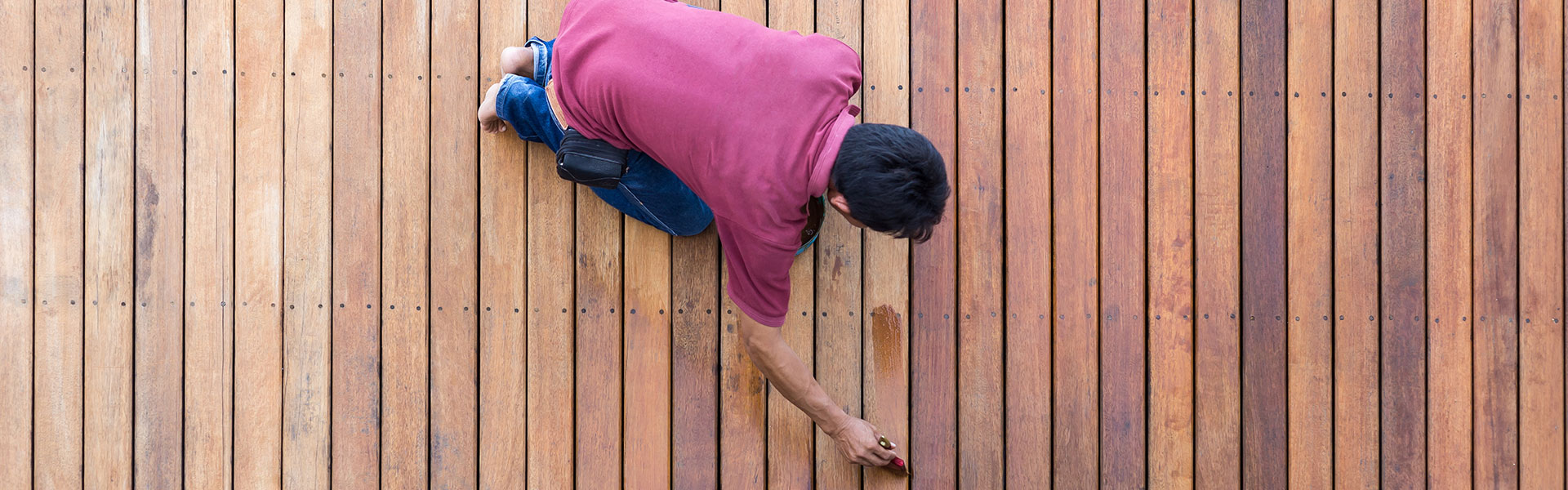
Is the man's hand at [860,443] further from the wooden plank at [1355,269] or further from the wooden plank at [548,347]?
the wooden plank at [1355,269]

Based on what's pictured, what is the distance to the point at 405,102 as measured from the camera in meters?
2.10

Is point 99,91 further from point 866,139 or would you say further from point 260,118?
point 866,139

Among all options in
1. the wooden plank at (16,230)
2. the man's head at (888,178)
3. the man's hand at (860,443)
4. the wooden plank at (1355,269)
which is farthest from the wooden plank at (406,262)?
the wooden plank at (1355,269)

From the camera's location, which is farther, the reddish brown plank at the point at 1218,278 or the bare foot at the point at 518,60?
the reddish brown plank at the point at 1218,278

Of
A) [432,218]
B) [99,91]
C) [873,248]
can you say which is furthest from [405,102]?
[873,248]

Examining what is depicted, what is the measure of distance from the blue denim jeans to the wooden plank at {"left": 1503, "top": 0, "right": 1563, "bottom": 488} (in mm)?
2098

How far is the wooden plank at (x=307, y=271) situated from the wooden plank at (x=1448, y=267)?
2.80 m

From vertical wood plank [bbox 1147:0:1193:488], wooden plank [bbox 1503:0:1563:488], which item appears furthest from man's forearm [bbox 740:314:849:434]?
wooden plank [bbox 1503:0:1563:488]

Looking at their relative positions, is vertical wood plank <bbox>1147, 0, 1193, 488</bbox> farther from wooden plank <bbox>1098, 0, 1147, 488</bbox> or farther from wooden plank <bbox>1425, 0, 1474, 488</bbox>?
wooden plank <bbox>1425, 0, 1474, 488</bbox>

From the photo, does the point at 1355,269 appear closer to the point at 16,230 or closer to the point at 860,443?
the point at 860,443

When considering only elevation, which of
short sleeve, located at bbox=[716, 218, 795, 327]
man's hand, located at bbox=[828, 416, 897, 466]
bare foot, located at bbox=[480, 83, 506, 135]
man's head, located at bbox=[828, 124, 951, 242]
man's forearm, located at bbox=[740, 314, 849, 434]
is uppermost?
bare foot, located at bbox=[480, 83, 506, 135]

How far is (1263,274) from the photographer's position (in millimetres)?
2139

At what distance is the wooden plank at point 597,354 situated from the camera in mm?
2111

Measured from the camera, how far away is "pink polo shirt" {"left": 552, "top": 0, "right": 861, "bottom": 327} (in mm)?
1443
